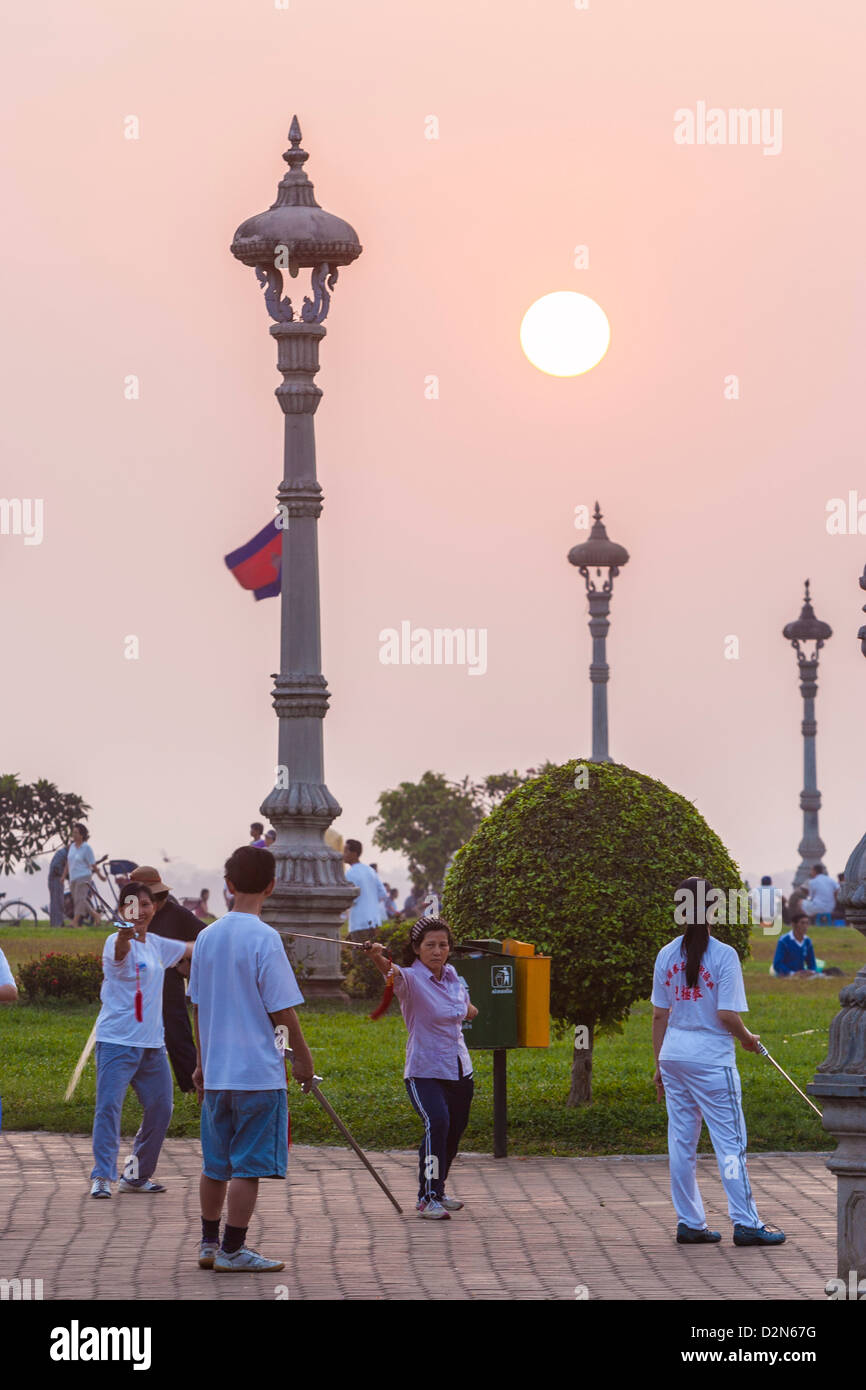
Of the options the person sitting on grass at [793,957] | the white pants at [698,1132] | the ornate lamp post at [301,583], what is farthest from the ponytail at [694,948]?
the person sitting on grass at [793,957]

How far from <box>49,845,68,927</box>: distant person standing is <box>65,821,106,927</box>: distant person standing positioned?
0.26m

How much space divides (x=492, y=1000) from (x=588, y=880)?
5.16ft

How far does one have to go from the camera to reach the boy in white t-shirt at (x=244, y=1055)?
10055 mm

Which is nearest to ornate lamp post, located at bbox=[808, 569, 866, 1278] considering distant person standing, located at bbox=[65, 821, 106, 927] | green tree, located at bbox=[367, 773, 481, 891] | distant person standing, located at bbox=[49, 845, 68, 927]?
distant person standing, located at bbox=[65, 821, 106, 927]

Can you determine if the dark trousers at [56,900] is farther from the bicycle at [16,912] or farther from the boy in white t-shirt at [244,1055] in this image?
the boy in white t-shirt at [244,1055]

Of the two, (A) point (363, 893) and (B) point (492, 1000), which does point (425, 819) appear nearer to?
(A) point (363, 893)

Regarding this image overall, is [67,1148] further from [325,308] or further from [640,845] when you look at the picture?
[325,308]

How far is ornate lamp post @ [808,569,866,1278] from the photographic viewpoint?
8.55m

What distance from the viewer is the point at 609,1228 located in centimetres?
1158

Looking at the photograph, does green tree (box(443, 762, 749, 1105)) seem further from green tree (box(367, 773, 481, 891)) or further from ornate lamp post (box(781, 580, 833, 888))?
green tree (box(367, 773, 481, 891))

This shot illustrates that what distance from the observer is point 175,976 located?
576 inches

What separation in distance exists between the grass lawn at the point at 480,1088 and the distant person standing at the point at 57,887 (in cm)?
1220

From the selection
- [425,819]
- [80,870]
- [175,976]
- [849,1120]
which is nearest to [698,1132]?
[849,1120]
